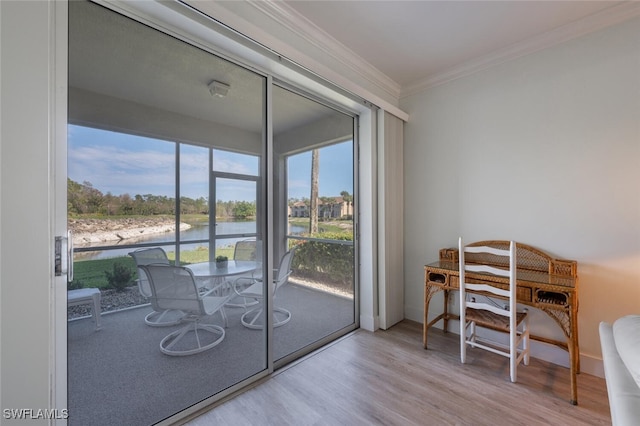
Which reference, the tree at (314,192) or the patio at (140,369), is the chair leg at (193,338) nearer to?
the patio at (140,369)

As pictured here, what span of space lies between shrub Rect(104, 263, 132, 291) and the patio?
148 mm

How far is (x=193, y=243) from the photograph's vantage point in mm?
1679

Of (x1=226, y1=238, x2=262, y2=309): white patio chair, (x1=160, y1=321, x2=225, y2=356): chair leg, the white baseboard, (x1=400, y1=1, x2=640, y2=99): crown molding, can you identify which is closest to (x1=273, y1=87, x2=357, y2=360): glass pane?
the white baseboard

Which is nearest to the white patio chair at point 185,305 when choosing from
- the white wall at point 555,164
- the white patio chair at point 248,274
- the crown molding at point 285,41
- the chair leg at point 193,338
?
the chair leg at point 193,338

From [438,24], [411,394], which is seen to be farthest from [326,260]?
[438,24]

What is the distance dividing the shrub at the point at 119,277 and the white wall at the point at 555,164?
2715 mm

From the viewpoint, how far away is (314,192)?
2539mm

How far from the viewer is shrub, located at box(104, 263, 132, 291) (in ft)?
4.58

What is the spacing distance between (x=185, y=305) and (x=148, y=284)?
0.27 meters

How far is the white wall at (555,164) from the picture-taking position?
199cm

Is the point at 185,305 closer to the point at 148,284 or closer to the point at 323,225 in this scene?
the point at 148,284

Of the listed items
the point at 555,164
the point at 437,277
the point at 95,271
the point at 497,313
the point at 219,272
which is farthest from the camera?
the point at 437,277

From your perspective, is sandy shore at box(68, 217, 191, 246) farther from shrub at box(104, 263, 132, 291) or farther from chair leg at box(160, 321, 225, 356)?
chair leg at box(160, 321, 225, 356)

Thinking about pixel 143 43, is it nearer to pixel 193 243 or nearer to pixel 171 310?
pixel 193 243
